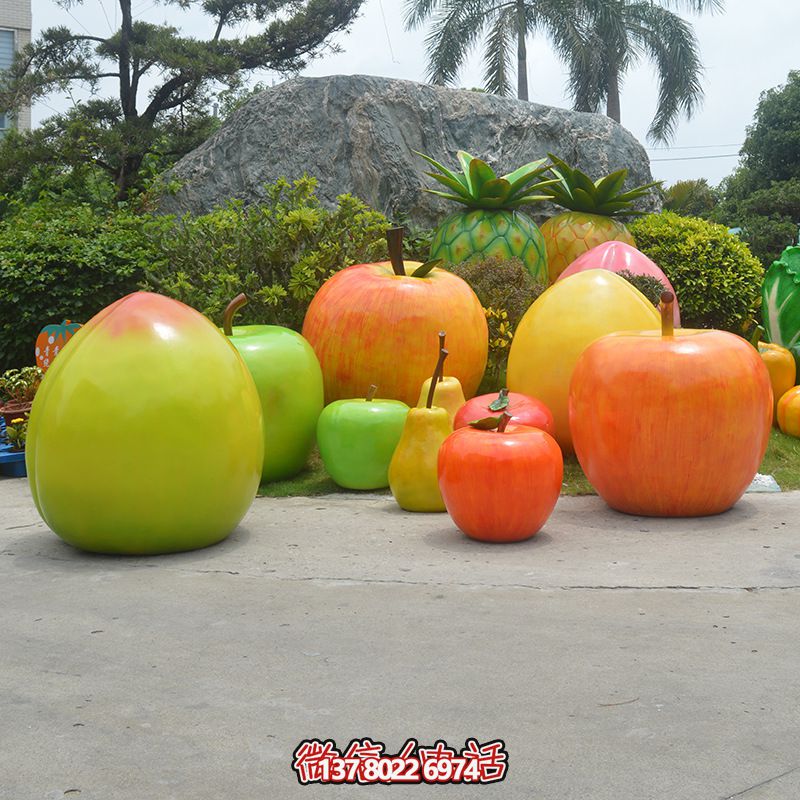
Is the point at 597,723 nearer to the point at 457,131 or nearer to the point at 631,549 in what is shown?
the point at 631,549

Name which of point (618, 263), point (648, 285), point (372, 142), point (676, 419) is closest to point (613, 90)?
point (372, 142)

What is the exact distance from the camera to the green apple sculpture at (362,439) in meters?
5.99

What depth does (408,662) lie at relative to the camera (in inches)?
125

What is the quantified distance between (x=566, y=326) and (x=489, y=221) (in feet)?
7.80

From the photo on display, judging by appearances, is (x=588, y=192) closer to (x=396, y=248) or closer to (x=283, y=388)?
(x=396, y=248)

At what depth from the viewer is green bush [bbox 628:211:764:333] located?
911 cm

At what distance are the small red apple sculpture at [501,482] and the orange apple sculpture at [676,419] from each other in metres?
0.50

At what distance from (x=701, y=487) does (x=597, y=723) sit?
106 inches

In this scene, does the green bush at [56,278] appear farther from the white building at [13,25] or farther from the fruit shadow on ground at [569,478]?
the white building at [13,25]

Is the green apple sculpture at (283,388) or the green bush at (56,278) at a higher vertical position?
the green bush at (56,278)

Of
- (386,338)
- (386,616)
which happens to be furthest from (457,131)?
(386,616)

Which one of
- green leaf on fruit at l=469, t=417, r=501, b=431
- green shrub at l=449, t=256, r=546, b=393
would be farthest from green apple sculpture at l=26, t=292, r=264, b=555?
green shrub at l=449, t=256, r=546, b=393

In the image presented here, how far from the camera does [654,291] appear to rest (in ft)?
24.5

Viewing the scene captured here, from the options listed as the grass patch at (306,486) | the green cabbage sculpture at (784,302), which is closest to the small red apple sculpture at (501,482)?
the grass patch at (306,486)
